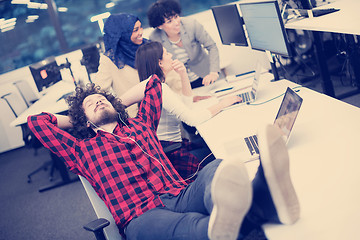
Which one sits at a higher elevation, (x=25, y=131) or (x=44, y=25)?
(x=44, y=25)

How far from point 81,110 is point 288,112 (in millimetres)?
1059

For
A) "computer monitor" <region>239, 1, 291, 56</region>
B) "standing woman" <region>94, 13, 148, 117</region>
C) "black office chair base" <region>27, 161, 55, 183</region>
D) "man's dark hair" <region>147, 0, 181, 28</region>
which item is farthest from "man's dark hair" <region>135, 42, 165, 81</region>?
"black office chair base" <region>27, 161, 55, 183</region>

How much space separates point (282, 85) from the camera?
2.34 metres

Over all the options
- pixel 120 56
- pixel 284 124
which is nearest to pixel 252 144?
pixel 284 124

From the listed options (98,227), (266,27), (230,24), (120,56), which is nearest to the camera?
(98,227)

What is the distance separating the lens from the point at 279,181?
102 cm

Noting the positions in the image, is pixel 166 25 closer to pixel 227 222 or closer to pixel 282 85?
pixel 282 85

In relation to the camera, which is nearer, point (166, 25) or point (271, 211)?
point (271, 211)

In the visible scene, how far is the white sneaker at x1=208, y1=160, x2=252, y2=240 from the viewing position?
105 cm

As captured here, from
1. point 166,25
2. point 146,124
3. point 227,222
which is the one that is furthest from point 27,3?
point 227,222

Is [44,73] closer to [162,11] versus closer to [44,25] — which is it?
[162,11]

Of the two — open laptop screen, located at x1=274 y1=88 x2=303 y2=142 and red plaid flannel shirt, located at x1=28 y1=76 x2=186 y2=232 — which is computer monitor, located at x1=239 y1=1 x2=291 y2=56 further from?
red plaid flannel shirt, located at x1=28 y1=76 x2=186 y2=232

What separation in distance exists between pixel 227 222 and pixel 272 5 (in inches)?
55.7

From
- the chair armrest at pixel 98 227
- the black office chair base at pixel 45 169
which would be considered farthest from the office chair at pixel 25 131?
the chair armrest at pixel 98 227
